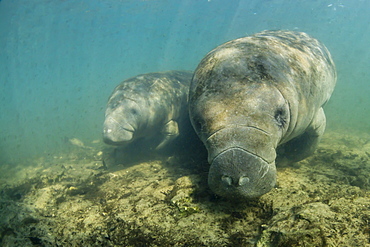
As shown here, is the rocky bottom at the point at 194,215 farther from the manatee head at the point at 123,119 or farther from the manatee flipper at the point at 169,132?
the manatee flipper at the point at 169,132


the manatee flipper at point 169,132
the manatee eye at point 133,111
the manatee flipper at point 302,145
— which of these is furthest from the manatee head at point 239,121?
the manatee flipper at point 169,132

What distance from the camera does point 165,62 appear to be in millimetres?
152000

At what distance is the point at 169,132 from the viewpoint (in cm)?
740

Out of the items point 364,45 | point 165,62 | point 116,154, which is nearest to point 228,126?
point 116,154

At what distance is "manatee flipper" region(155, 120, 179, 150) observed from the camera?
23.7 ft

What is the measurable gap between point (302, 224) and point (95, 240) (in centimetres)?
195

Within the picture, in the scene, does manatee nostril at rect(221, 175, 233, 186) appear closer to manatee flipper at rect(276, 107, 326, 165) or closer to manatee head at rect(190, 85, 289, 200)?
manatee head at rect(190, 85, 289, 200)

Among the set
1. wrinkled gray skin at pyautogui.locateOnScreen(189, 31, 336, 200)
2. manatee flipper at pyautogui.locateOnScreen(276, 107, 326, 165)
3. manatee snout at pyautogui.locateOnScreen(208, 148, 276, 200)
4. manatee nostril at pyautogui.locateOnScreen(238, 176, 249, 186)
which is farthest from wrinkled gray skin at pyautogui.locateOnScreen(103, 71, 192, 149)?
manatee nostril at pyautogui.locateOnScreen(238, 176, 249, 186)

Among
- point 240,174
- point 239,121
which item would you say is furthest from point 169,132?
point 240,174

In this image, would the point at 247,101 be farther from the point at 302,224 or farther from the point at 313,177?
the point at 313,177

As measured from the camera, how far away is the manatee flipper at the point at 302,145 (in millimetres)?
4633

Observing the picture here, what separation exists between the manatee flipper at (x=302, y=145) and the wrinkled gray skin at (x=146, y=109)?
2.99 metres

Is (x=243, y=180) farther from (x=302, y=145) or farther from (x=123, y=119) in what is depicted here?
(x=123, y=119)

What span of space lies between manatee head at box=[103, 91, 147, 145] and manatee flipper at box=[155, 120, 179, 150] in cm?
80
